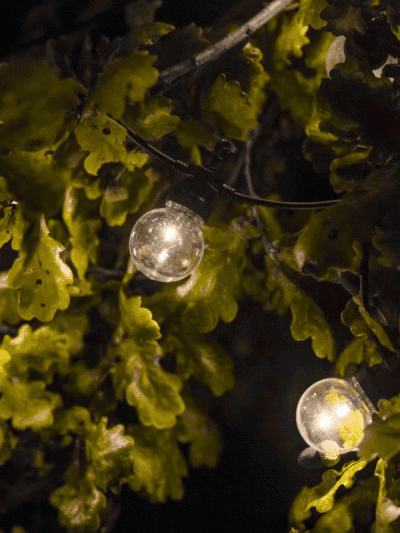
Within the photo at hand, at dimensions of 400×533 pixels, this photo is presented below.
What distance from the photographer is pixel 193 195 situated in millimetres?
691

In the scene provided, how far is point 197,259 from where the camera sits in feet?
2.47

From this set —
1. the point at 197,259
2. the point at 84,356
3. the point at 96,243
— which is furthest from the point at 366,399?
the point at 84,356

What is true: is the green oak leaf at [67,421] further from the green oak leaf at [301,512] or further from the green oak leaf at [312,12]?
the green oak leaf at [312,12]

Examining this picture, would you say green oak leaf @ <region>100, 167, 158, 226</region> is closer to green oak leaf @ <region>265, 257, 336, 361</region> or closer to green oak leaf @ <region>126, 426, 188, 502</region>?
green oak leaf @ <region>265, 257, 336, 361</region>

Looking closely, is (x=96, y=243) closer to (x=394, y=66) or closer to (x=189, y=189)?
(x=189, y=189)

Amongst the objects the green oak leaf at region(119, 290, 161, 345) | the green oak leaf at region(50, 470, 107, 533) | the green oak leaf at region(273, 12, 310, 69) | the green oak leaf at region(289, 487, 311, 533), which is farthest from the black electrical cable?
the green oak leaf at region(50, 470, 107, 533)

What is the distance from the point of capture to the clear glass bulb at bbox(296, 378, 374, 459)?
0.70 m

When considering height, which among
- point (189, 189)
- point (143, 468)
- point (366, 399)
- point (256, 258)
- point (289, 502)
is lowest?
point (289, 502)

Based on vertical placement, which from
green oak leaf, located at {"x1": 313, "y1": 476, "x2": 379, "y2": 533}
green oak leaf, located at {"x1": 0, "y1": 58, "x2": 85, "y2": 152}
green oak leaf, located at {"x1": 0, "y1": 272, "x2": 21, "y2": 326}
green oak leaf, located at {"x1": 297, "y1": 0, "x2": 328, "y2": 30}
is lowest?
green oak leaf, located at {"x1": 313, "y1": 476, "x2": 379, "y2": 533}

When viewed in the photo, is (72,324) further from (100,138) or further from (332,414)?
(332,414)

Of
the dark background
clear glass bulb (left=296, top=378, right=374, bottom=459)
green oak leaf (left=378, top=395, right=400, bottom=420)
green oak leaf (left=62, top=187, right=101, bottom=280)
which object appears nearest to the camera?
green oak leaf (left=378, top=395, right=400, bottom=420)

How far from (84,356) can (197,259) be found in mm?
561

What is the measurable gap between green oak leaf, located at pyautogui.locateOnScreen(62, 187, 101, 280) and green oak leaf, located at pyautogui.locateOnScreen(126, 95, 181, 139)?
0.76 feet

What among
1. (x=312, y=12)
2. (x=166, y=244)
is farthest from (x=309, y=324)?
(x=312, y=12)
